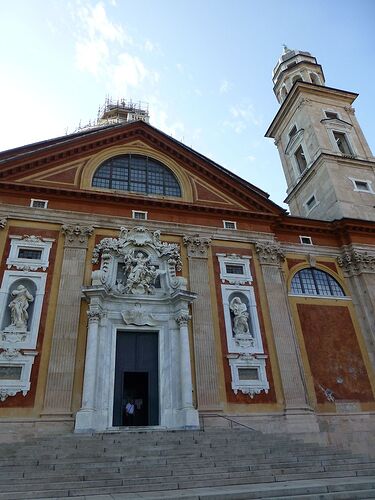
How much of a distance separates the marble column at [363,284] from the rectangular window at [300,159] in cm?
947

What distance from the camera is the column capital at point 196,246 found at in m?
17.6

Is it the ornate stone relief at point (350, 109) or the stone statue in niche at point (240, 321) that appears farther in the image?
the ornate stone relief at point (350, 109)

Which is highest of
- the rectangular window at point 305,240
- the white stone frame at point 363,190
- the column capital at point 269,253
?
the white stone frame at point 363,190

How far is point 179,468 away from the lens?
885 cm

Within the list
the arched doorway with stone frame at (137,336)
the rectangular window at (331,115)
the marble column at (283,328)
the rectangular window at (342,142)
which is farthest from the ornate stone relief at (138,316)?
the rectangular window at (331,115)

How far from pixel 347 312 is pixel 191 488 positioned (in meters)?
13.5

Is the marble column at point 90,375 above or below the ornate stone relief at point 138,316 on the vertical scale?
below

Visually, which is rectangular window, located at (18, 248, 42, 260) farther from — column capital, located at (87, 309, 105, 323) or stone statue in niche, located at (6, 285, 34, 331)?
column capital, located at (87, 309, 105, 323)

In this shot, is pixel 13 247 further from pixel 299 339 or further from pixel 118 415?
pixel 299 339

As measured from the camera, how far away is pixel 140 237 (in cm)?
1725

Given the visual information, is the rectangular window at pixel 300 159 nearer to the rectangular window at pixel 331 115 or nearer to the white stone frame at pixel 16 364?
the rectangular window at pixel 331 115

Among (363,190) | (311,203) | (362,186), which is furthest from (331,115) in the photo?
(311,203)

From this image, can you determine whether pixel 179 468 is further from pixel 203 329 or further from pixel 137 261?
pixel 137 261

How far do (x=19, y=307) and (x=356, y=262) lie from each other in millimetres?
16251
